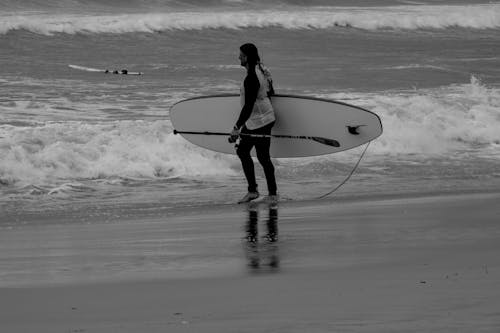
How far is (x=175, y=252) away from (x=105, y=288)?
1.14 meters

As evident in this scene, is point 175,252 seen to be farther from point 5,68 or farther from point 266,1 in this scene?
point 266,1

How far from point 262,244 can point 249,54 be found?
244 cm

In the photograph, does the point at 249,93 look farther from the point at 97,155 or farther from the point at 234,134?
the point at 97,155

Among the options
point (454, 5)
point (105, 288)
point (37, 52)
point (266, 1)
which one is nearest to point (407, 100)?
point (105, 288)

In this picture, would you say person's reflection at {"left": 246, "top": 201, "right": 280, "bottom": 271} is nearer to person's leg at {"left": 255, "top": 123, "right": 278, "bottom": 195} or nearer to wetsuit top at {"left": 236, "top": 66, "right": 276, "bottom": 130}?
person's leg at {"left": 255, "top": 123, "right": 278, "bottom": 195}

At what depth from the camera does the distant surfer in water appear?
30.0 feet

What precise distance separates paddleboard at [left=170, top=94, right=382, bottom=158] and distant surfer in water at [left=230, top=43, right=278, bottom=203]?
55cm

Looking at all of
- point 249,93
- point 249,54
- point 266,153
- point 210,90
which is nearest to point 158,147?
point 266,153

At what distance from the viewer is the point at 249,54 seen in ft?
29.4

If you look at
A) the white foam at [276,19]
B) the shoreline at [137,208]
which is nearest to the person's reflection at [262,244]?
the shoreline at [137,208]

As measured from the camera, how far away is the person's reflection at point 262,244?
→ 6118 millimetres

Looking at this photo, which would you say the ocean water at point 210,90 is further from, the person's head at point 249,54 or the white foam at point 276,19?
the person's head at point 249,54

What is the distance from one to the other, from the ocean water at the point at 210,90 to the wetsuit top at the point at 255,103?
670 millimetres

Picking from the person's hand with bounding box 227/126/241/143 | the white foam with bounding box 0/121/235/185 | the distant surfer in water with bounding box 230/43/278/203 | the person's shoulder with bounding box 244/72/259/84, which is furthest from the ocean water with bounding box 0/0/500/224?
the person's shoulder with bounding box 244/72/259/84
